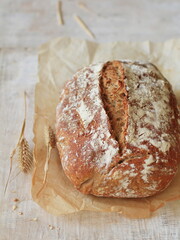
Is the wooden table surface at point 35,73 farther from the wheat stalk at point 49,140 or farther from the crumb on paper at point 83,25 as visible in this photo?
the wheat stalk at point 49,140

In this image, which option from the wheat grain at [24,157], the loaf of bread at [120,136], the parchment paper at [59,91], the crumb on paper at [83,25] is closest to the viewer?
the loaf of bread at [120,136]

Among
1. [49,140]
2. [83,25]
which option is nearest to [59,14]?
[83,25]

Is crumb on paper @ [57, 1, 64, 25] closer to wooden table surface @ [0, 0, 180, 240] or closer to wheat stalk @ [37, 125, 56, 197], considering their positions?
wooden table surface @ [0, 0, 180, 240]

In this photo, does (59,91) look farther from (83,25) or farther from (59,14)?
(59,14)

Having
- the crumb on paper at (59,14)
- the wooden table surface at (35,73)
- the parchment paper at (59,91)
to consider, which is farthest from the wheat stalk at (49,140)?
the crumb on paper at (59,14)

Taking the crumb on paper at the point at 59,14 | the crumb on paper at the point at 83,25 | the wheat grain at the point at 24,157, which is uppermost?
the crumb on paper at the point at 59,14

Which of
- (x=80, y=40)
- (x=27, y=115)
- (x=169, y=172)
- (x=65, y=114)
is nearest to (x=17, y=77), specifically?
(x=27, y=115)

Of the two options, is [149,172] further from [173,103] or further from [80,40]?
[80,40]

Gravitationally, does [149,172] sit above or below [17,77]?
below
